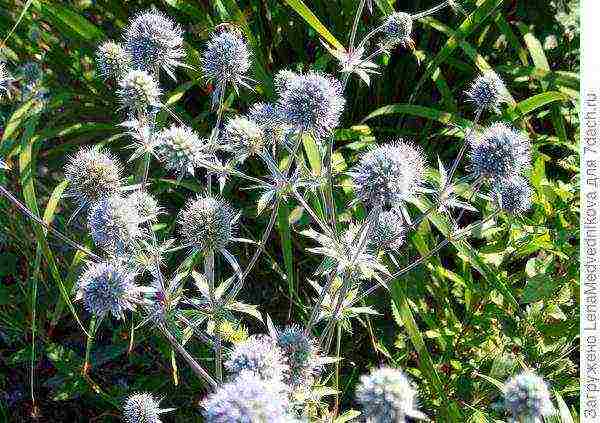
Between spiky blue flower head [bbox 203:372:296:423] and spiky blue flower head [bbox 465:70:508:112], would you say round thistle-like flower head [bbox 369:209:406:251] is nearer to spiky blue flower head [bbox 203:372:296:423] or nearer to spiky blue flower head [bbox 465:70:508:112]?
spiky blue flower head [bbox 465:70:508:112]

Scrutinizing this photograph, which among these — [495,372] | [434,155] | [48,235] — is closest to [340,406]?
[495,372]

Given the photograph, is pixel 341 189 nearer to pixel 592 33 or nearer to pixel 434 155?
pixel 434 155

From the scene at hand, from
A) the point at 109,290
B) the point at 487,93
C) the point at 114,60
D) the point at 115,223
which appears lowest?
the point at 109,290

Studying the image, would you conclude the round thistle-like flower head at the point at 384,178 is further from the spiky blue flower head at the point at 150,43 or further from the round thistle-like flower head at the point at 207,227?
the spiky blue flower head at the point at 150,43

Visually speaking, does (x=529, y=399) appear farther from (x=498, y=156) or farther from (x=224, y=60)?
(x=224, y=60)

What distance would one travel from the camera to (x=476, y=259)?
2.27m

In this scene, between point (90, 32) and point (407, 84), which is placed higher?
point (407, 84)

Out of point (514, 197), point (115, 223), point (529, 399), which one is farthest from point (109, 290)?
point (514, 197)

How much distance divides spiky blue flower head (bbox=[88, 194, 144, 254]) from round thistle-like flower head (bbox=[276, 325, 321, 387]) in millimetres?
432

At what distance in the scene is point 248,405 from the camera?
4.23ft

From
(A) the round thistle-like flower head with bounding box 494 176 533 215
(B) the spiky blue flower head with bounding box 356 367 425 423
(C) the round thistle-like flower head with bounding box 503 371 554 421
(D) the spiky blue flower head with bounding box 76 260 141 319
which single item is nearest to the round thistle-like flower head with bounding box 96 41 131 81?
(D) the spiky blue flower head with bounding box 76 260 141 319

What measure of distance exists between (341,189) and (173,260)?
0.71 meters

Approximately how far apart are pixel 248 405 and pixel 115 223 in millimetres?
696

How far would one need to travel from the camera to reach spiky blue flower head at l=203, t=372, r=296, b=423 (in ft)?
4.20
